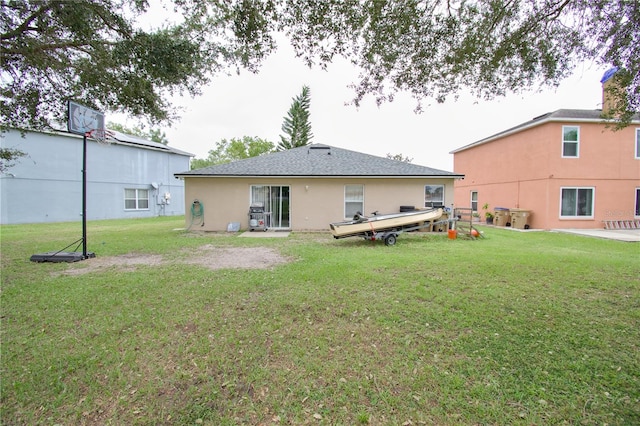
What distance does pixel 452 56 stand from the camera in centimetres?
552

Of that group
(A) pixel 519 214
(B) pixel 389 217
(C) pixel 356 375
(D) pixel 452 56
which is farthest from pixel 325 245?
(A) pixel 519 214

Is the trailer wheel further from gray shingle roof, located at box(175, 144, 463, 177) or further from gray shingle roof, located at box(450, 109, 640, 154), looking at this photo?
gray shingle roof, located at box(450, 109, 640, 154)

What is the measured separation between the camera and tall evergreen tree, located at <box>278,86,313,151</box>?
122ft

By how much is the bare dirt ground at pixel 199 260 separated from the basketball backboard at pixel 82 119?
3.12 metres

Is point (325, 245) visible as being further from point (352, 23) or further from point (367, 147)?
point (367, 147)

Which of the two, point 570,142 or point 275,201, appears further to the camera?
point 570,142

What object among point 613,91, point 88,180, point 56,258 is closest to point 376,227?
point 613,91

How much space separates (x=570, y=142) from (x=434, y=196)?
7056 mm

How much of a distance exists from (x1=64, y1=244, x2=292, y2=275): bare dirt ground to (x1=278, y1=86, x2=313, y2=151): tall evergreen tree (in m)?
30.5

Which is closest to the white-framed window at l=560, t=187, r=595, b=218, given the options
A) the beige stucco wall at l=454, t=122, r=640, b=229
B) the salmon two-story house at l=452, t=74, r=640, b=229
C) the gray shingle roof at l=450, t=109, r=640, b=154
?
the salmon two-story house at l=452, t=74, r=640, b=229

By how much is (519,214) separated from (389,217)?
28.5 feet

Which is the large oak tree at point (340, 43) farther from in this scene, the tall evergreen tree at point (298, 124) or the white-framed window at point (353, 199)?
the tall evergreen tree at point (298, 124)

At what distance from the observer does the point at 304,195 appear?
13.1 metres

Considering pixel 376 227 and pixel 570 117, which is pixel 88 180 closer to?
pixel 376 227
